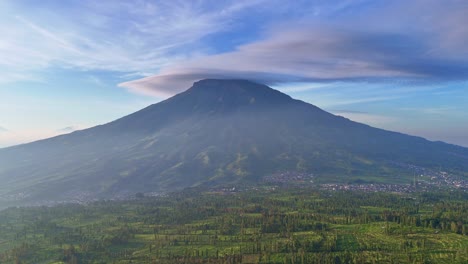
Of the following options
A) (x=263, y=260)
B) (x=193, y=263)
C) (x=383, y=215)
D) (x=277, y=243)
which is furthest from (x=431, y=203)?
(x=193, y=263)

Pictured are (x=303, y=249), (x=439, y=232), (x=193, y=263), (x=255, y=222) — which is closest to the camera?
(x=193, y=263)

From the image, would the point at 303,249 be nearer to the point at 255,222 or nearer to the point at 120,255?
the point at 255,222

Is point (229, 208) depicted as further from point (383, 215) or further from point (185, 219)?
point (383, 215)

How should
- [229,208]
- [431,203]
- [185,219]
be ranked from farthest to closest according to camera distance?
[431,203] → [229,208] → [185,219]

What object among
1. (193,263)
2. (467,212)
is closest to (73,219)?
(193,263)

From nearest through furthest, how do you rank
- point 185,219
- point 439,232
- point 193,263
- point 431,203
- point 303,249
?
1. point 193,263
2. point 303,249
3. point 439,232
4. point 185,219
5. point 431,203

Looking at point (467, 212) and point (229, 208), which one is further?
point (229, 208)
